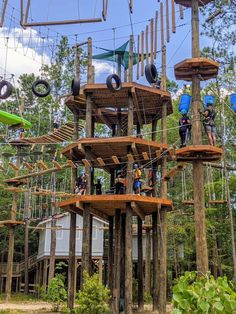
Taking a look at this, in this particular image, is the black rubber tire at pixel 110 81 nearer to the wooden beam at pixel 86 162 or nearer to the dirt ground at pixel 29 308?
the wooden beam at pixel 86 162

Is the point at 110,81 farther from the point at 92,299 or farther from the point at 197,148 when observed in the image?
the point at 92,299

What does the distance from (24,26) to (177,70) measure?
141 inches

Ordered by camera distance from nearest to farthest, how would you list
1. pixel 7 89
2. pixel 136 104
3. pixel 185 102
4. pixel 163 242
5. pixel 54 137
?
pixel 185 102
pixel 7 89
pixel 163 242
pixel 136 104
pixel 54 137

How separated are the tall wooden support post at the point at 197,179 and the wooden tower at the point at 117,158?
11.2 ft

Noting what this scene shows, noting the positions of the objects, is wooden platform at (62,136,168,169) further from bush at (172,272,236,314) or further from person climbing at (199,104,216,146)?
bush at (172,272,236,314)

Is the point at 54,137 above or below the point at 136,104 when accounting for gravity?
below

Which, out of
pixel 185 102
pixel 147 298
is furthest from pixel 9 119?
pixel 147 298

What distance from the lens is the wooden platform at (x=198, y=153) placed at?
29.7 ft

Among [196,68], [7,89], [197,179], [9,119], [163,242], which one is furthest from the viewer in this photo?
[9,119]

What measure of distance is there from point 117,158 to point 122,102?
2729 mm

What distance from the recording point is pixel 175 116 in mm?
29328

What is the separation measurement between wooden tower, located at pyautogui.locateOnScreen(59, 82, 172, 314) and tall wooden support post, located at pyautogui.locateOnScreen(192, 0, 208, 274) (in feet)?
11.2

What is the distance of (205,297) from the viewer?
136 inches

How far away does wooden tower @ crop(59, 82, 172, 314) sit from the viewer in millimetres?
13477
